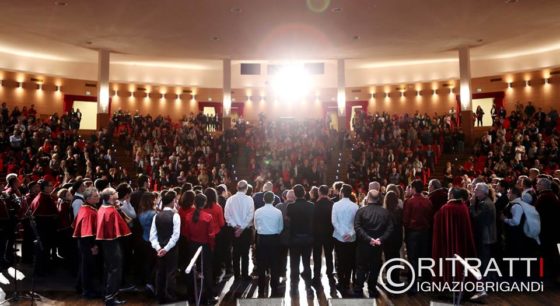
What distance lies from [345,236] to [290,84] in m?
Result: 21.9

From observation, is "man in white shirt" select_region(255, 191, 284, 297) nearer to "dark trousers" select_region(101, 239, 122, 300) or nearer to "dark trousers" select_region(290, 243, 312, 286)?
"dark trousers" select_region(290, 243, 312, 286)

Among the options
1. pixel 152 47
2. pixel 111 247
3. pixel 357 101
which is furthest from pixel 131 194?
pixel 357 101

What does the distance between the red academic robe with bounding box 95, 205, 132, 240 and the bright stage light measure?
22.0 meters

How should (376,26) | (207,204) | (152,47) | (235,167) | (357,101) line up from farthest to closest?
(357,101)
(152,47)
(235,167)
(376,26)
(207,204)

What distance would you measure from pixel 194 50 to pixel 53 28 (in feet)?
19.1

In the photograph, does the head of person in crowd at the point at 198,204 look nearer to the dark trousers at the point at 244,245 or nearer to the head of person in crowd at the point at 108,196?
the head of person in crowd at the point at 108,196

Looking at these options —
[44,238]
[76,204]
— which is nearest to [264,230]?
[76,204]

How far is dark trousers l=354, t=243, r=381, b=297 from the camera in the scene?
648cm

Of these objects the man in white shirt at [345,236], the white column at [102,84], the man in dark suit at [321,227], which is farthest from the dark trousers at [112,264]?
the white column at [102,84]

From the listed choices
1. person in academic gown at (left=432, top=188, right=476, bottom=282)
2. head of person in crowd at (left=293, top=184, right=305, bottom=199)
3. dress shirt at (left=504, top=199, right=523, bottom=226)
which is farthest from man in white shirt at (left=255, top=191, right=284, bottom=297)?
dress shirt at (left=504, top=199, right=523, bottom=226)

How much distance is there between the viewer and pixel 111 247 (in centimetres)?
618

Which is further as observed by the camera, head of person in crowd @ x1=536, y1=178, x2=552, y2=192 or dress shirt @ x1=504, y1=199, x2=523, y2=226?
head of person in crowd @ x1=536, y1=178, x2=552, y2=192

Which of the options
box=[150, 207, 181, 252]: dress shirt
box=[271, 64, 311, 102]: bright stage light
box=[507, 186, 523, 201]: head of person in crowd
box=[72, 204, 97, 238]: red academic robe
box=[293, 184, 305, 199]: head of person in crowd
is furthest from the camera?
box=[271, 64, 311, 102]: bright stage light

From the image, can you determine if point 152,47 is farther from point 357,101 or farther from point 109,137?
point 357,101
